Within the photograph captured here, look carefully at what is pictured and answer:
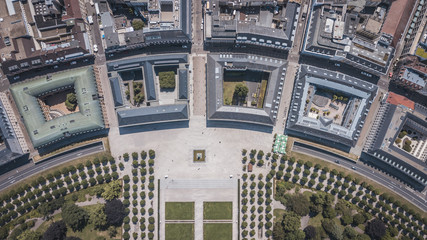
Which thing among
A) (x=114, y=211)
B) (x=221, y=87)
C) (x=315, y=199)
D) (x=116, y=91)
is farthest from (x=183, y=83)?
(x=315, y=199)

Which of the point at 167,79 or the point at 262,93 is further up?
the point at 167,79

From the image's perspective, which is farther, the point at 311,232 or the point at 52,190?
the point at 52,190

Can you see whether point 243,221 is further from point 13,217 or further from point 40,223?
point 13,217

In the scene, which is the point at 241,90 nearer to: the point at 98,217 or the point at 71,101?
the point at 71,101

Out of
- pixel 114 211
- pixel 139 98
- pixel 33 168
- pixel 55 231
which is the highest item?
pixel 139 98

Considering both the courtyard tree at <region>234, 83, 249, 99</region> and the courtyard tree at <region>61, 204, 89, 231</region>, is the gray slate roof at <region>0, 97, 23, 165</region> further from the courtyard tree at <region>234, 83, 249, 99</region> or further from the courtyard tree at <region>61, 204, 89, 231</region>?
the courtyard tree at <region>234, 83, 249, 99</region>

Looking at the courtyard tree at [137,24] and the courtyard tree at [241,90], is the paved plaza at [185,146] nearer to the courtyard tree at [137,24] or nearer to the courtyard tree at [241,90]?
the courtyard tree at [241,90]

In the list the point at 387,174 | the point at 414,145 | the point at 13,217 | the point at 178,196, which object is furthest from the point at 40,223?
the point at 414,145
